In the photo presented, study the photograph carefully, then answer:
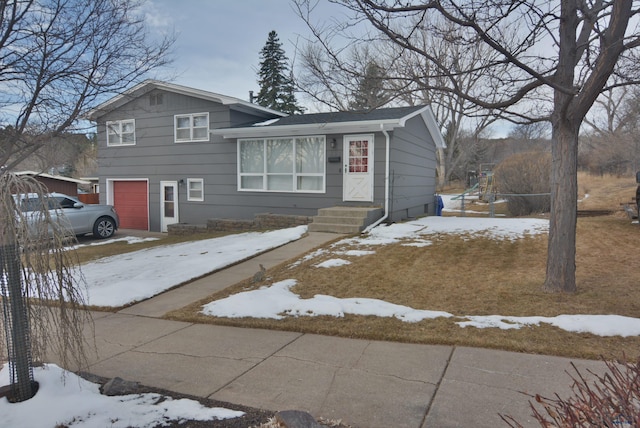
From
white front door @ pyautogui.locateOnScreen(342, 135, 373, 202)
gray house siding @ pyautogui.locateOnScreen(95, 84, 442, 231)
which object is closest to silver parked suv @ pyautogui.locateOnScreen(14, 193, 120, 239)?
gray house siding @ pyautogui.locateOnScreen(95, 84, 442, 231)

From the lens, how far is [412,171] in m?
13.8

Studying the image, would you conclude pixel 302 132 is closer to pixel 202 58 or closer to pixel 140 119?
pixel 202 58

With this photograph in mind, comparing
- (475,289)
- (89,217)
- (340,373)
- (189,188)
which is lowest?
(340,373)

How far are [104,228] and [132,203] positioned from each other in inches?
118

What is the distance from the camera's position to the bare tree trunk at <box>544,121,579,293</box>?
4797 millimetres

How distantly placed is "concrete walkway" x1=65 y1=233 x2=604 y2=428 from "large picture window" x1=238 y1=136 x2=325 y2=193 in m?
8.29

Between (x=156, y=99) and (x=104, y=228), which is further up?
(x=156, y=99)

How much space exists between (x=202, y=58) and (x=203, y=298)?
8.24 m

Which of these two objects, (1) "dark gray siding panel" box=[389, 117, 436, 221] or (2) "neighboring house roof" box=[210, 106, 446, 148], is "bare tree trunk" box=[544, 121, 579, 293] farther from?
(1) "dark gray siding panel" box=[389, 117, 436, 221]

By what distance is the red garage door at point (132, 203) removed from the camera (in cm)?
1603

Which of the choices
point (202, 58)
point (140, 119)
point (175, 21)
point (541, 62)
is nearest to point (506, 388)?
point (541, 62)

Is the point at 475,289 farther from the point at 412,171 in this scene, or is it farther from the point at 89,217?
the point at 89,217

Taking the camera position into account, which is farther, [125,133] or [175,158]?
[125,133]

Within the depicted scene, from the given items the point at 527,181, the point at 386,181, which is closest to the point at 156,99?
the point at 386,181
